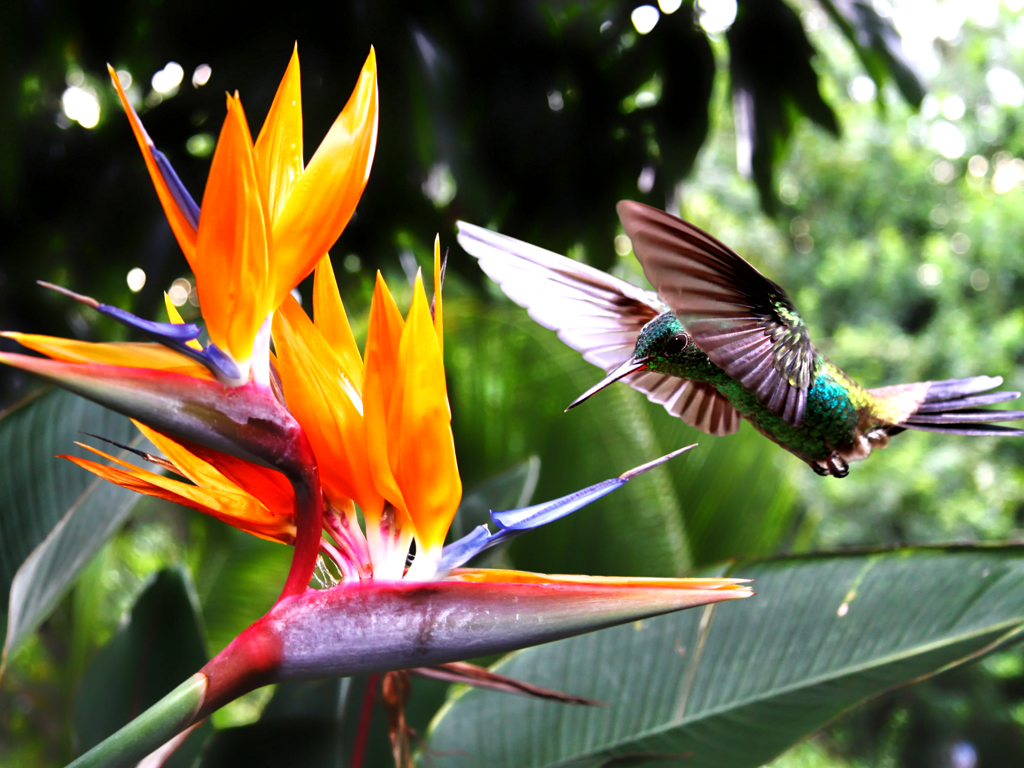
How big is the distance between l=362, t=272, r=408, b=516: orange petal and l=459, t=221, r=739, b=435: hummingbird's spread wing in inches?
1.7

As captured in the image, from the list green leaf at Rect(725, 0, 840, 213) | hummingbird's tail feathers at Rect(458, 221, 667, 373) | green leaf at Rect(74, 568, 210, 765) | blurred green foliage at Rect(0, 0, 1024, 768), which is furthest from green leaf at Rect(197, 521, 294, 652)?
hummingbird's tail feathers at Rect(458, 221, 667, 373)

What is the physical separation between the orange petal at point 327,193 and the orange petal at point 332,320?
5cm

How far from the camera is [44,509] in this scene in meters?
0.54

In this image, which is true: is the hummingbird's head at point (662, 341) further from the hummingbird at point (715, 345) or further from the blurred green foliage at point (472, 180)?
the blurred green foliage at point (472, 180)

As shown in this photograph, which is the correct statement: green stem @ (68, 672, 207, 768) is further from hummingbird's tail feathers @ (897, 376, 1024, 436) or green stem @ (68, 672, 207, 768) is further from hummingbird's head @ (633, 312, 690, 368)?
hummingbird's tail feathers @ (897, 376, 1024, 436)

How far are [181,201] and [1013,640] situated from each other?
0.48 metres

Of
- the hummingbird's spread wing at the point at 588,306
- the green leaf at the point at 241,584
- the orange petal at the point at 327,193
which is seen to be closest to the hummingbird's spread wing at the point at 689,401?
the hummingbird's spread wing at the point at 588,306

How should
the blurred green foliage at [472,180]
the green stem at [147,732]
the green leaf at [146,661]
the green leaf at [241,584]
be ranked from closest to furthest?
the green stem at [147,732], the green leaf at [146,661], the blurred green foliage at [472,180], the green leaf at [241,584]

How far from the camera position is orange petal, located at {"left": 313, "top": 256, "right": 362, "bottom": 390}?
0.33 m

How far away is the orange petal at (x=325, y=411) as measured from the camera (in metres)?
0.30

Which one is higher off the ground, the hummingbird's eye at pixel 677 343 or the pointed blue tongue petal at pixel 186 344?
the hummingbird's eye at pixel 677 343

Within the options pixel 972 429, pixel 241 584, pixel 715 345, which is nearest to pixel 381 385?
pixel 715 345

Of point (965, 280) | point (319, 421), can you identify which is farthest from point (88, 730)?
point (965, 280)

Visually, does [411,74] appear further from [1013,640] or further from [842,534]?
[842,534]
